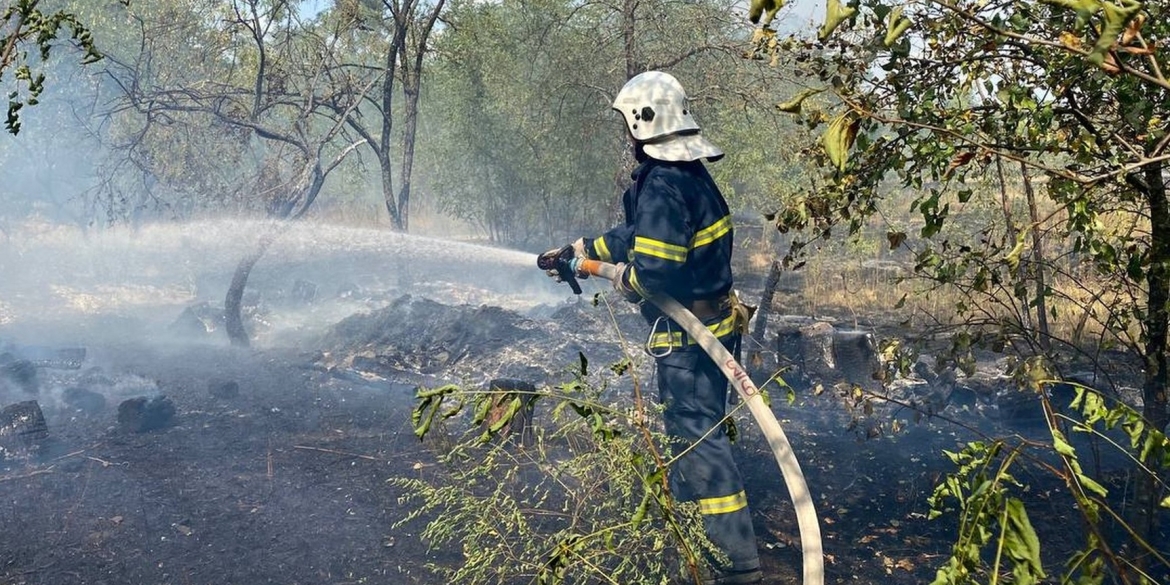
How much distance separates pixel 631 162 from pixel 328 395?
439 centimetres

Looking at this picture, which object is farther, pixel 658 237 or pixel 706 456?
pixel 706 456

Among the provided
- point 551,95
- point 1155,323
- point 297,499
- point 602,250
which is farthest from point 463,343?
point 1155,323

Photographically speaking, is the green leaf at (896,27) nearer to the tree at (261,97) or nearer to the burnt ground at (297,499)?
the burnt ground at (297,499)

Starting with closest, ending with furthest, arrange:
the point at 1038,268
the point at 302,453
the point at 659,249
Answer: the point at 1038,268 → the point at 659,249 → the point at 302,453

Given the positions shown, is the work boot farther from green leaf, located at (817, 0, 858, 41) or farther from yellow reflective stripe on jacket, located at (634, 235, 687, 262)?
green leaf, located at (817, 0, 858, 41)

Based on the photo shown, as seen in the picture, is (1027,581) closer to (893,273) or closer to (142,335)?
(142,335)

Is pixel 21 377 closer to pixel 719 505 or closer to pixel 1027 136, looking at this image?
pixel 719 505

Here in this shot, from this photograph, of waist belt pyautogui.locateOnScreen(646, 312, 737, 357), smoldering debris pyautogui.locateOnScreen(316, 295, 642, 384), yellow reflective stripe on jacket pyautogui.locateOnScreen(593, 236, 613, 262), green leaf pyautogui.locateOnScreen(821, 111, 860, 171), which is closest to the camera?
green leaf pyautogui.locateOnScreen(821, 111, 860, 171)

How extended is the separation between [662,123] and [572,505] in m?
2.04

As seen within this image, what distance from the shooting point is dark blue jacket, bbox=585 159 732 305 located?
3.88 m

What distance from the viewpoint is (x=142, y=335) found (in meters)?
11.5

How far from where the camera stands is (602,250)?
4324 millimetres

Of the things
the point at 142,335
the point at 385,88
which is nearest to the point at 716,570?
the point at 385,88

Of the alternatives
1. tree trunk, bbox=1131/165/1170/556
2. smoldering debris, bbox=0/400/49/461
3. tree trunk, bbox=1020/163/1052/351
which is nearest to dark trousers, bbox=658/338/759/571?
tree trunk, bbox=1020/163/1052/351
